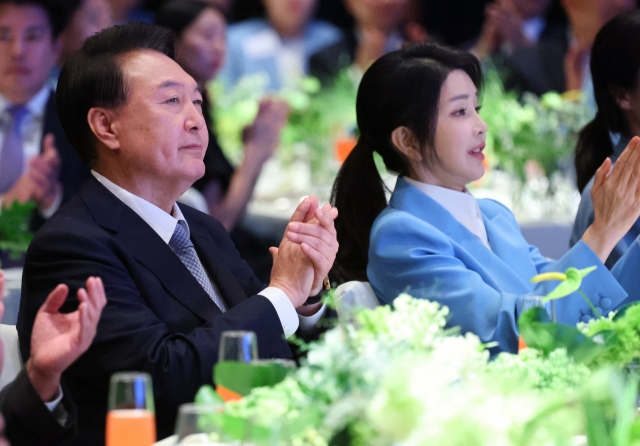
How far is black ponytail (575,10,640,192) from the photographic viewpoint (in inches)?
105

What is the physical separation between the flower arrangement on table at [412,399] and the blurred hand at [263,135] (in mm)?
3838

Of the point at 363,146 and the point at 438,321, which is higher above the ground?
the point at 363,146

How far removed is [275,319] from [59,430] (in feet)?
1.49

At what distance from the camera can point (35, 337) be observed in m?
1.49

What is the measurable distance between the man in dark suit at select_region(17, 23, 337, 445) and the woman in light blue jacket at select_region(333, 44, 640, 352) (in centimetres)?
32

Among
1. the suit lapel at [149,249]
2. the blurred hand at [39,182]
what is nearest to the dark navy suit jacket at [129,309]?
the suit lapel at [149,249]

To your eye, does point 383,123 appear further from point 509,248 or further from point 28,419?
point 28,419

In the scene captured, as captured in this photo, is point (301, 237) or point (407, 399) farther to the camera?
point (301, 237)

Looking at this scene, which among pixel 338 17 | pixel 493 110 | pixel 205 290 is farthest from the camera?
pixel 338 17

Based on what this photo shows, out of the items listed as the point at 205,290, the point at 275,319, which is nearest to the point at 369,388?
the point at 275,319

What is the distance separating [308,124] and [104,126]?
3.22 m

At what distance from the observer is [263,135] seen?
5062 millimetres

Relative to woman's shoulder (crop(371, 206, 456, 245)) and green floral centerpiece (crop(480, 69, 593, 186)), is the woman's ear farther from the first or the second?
green floral centerpiece (crop(480, 69, 593, 186))

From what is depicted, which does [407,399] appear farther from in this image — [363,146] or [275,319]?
[363,146]
